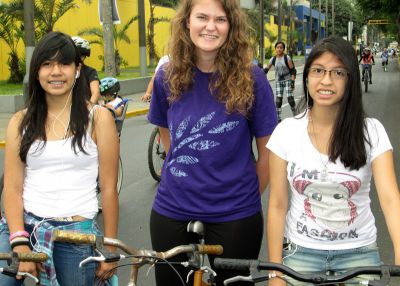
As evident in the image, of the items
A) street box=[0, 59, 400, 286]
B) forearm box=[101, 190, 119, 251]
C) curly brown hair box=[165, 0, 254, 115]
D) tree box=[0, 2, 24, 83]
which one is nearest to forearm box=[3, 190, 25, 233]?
forearm box=[101, 190, 119, 251]

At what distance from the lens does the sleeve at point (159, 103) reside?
2.86 m

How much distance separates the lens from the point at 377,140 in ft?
7.97

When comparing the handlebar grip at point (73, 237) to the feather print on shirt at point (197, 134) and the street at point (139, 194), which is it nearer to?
the feather print on shirt at point (197, 134)

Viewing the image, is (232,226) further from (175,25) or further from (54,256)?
(175,25)

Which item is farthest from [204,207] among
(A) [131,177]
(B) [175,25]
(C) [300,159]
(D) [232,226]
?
(A) [131,177]

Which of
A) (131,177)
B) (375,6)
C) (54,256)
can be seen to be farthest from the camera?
(375,6)

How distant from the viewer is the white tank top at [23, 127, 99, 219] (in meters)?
2.63

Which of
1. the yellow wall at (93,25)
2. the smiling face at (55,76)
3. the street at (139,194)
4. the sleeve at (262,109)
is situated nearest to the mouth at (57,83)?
the smiling face at (55,76)

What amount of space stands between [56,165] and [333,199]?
3.87 ft

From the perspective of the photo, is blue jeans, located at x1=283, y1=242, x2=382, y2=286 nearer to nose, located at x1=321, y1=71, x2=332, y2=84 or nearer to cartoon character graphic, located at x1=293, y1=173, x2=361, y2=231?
cartoon character graphic, located at x1=293, y1=173, x2=361, y2=231

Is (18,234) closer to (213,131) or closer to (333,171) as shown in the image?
(213,131)

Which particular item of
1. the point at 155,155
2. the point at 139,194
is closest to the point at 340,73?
the point at 139,194

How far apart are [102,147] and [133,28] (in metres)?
35.5

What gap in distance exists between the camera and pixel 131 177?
834 cm
